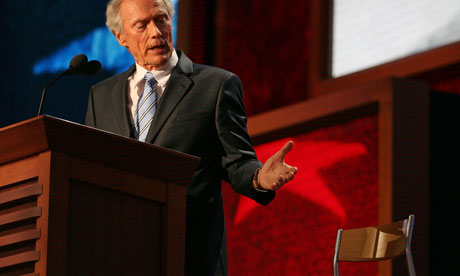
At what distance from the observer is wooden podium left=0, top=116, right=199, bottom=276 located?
147 cm

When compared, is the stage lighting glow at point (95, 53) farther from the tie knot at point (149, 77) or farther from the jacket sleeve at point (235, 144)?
the jacket sleeve at point (235, 144)

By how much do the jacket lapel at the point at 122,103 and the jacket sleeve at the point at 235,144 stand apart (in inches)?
9.4

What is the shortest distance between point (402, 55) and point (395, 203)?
41.1 inches

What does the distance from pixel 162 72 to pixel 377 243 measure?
0.93m

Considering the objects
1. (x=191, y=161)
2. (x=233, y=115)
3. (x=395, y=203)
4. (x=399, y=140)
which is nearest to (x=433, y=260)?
(x=395, y=203)

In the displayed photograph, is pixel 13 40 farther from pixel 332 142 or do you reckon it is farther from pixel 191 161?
pixel 191 161

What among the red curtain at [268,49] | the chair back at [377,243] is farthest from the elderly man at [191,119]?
the red curtain at [268,49]

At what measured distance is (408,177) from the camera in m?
3.29

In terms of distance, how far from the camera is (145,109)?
2.06 m

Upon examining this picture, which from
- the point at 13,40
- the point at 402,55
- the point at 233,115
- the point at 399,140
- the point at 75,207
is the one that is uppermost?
the point at 13,40

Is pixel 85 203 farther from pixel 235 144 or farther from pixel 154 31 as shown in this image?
pixel 154 31

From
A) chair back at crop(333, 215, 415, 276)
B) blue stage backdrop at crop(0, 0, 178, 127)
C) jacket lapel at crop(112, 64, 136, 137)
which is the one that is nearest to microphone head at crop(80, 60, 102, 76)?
jacket lapel at crop(112, 64, 136, 137)

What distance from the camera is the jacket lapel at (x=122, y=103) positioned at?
204 cm

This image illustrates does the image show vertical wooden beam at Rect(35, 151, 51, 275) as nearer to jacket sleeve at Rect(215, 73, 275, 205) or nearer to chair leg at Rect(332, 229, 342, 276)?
jacket sleeve at Rect(215, 73, 275, 205)
